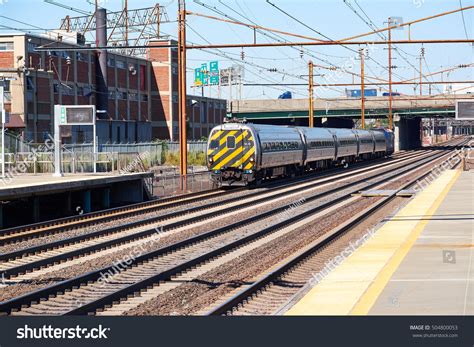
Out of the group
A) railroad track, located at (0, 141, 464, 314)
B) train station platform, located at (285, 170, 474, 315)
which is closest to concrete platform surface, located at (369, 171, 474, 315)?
train station platform, located at (285, 170, 474, 315)

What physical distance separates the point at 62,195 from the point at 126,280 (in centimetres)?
1352

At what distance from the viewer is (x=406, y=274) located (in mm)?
12844

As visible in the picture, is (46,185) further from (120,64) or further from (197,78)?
(197,78)

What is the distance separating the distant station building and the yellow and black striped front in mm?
6087

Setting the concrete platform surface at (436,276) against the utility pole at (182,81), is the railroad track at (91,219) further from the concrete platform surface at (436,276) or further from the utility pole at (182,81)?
Answer: the concrete platform surface at (436,276)

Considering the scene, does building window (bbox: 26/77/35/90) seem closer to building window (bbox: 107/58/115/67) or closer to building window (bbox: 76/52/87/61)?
building window (bbox: 76/52/87/61)

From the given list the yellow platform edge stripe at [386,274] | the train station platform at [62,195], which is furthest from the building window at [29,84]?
the yellow platform edge stripe at [386,274]

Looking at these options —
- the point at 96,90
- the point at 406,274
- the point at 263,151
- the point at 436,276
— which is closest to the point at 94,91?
the point at 96,90

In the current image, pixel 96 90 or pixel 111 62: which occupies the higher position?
pixel 111 62

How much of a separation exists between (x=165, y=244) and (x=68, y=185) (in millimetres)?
7741

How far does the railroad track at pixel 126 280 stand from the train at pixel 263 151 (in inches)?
635

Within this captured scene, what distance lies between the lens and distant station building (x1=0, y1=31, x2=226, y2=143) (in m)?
52.4

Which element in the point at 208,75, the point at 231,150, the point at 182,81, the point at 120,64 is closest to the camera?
the point at 182,81
